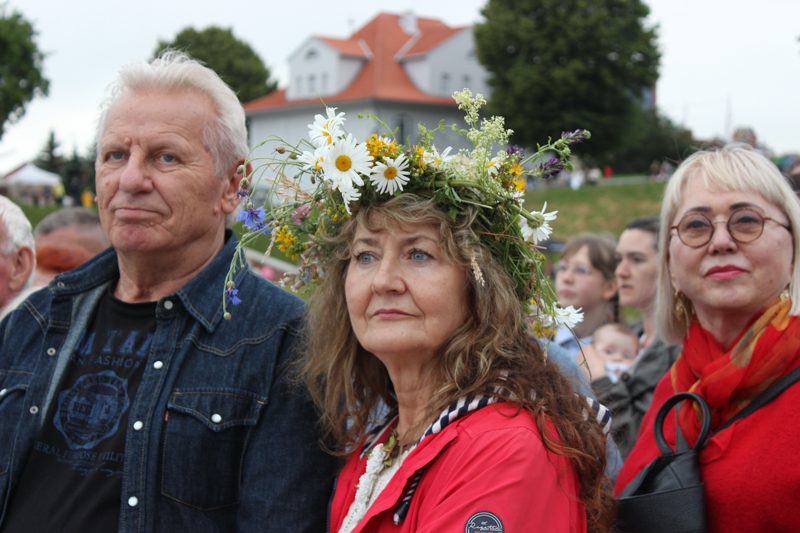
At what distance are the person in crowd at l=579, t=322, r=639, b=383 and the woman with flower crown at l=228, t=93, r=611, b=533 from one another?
2.76m

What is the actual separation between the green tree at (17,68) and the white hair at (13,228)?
3872 centimetres

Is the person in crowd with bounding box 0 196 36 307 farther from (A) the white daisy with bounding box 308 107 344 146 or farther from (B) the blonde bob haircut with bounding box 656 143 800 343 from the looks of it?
(B) the blonde bob haircut with bounding box 656 143 800 343

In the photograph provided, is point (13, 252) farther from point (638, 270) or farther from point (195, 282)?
point (638, 270)

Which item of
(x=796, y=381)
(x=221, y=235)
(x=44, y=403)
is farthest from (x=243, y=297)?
(x=796, y=381)

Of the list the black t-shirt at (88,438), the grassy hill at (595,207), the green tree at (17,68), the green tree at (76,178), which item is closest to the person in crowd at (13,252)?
the black t-shirt at (88,438)

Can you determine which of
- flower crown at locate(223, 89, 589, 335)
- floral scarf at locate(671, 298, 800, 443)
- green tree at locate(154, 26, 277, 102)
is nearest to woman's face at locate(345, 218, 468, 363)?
flower crown at locate(223, 89, 589, 335)

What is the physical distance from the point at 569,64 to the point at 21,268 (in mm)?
41324

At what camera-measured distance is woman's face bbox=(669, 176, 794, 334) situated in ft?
9.86

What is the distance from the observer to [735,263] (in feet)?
9.90

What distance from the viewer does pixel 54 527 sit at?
9.45 feet

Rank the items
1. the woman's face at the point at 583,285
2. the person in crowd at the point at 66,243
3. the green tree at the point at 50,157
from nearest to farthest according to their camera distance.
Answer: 1. the person in crowd at the point at 66,243
2. the woman's face at the point at 583,285
3. the green tree at the point at 50,157

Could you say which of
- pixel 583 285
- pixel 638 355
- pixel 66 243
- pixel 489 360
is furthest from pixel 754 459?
pixel 66 243

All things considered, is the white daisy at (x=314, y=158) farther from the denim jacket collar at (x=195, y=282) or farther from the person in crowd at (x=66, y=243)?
the person in crowd at (x=66, y=243)

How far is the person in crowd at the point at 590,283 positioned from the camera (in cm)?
613
